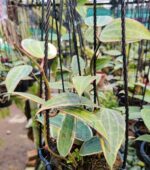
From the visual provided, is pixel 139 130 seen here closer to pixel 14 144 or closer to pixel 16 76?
pixel 16 76

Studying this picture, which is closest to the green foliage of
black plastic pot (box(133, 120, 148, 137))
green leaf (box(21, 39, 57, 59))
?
green leaf (box(21, 39, 57, 59))

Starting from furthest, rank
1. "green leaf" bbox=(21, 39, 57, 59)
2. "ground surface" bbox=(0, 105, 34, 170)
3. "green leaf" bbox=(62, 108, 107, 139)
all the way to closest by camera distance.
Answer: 1. "ground surface" bbox=(0, 105, 34, 170)
2. "green leaf" bbox=(21, 39, 57, 59)
3. "green leaf" bbox=(62, 108, 107, 139)

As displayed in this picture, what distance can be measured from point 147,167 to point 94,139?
0.65 feet

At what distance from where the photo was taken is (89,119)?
508 mm

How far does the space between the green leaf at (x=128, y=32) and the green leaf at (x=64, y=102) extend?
5.0 inches

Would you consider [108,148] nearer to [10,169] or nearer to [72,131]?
[72,131]

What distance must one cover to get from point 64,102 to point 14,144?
171 cm

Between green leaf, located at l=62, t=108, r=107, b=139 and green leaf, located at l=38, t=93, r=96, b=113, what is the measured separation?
1 centimetres

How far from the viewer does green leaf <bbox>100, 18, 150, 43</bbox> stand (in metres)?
0.56

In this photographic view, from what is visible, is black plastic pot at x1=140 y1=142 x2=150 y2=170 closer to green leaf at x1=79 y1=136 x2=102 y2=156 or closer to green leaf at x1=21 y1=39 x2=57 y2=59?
green leaf at x1=79 y1=136 x2=102 y2=156

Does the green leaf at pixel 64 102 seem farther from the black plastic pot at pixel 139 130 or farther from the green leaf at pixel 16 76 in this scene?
the black plastic pot at pixel 139 130

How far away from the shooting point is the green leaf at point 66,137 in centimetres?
56

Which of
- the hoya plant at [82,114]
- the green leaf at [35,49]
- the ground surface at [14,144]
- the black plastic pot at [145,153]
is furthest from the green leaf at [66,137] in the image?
the ground surface at [14,144]

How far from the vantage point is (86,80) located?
542 mm
